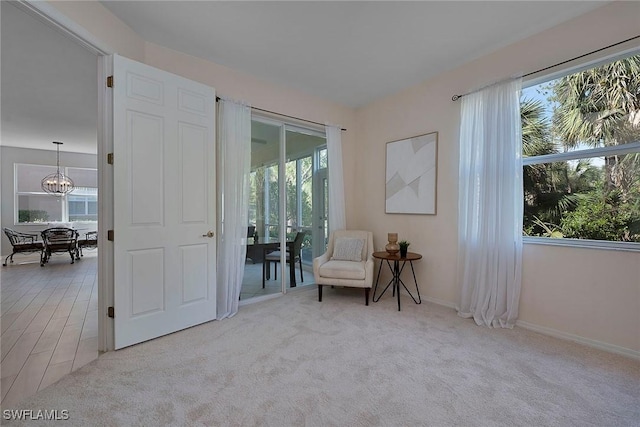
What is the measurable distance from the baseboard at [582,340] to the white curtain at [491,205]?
0.15 meters

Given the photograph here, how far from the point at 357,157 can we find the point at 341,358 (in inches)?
127

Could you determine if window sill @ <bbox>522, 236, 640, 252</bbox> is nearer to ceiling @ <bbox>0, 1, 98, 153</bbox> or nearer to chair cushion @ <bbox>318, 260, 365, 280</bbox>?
chair cushion @ <bbox>318, 260, 365, 280</bbox>

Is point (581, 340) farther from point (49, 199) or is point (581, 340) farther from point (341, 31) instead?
point (49, 199)

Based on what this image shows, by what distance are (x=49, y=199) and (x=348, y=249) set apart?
881 cm

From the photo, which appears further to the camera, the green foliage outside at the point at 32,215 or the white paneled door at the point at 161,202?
the green foliage outside at the point at 32,215

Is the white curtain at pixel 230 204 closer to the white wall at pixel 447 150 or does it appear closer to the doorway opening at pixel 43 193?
the white wall at pixel 447 150

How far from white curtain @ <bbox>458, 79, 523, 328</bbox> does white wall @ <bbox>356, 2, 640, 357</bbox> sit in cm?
15

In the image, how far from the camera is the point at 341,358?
220cm

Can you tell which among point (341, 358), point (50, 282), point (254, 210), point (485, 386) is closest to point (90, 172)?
point (50, 282)

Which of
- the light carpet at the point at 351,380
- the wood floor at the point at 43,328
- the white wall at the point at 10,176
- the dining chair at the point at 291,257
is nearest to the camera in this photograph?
the light carpet at the point at 351,380

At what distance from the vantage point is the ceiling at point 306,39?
7.55 ft

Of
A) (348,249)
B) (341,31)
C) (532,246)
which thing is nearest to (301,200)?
(348,249)

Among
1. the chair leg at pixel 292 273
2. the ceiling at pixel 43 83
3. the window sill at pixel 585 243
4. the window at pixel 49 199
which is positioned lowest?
the chair leg at pixel 292 273

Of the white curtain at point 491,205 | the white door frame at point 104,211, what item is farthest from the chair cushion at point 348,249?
the white door frame at point 104,211
